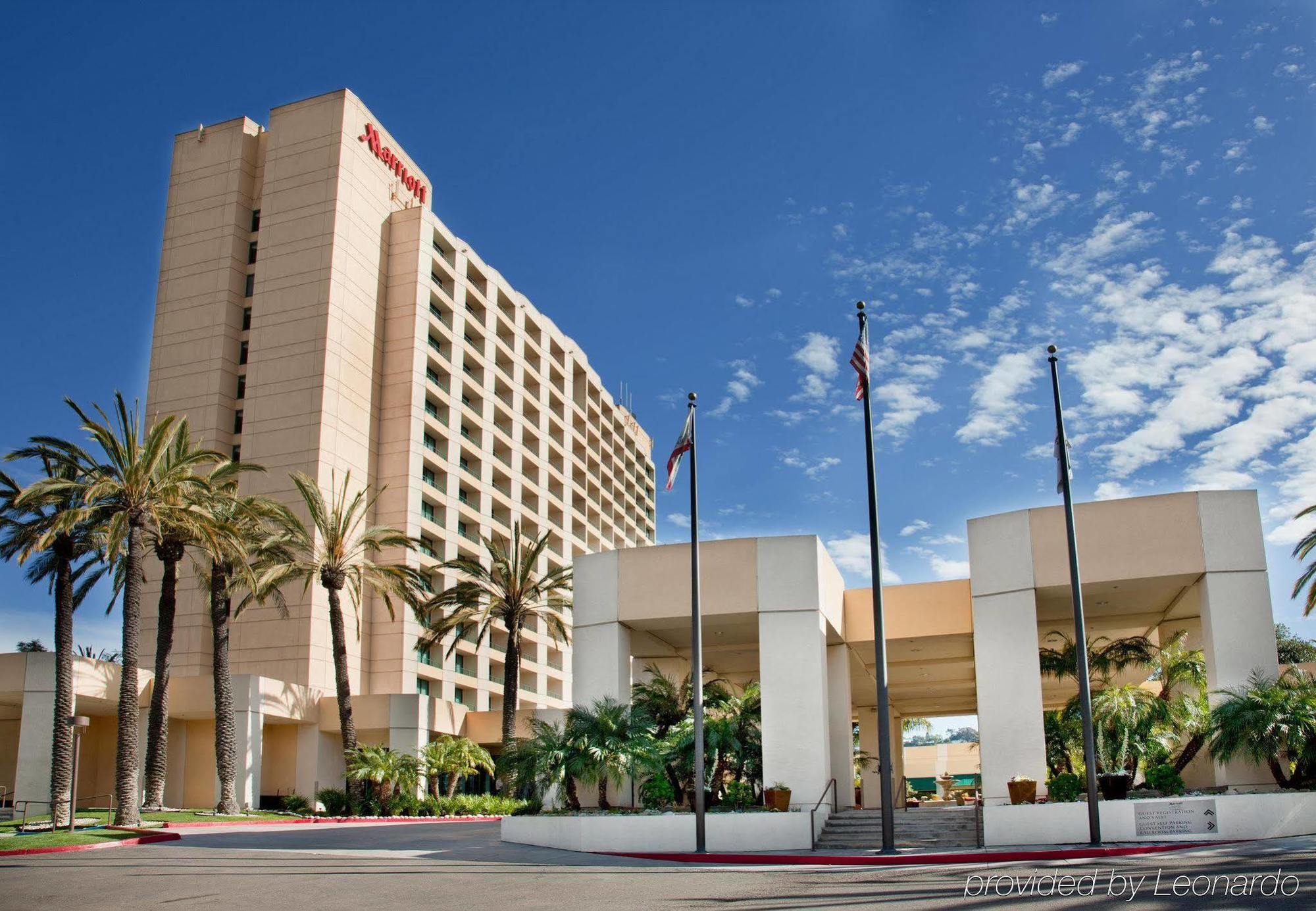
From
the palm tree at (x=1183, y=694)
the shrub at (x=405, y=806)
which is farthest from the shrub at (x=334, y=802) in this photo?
the palm tree at (x=1183, y=694)

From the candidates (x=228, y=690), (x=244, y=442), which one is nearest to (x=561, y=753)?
(x=228, y=690)

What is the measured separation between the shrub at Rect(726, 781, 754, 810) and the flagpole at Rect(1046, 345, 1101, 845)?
8.81 m

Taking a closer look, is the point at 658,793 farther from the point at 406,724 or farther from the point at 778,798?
the point at 406,724

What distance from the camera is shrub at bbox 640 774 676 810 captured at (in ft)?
99.8

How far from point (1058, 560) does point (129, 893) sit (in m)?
22.7

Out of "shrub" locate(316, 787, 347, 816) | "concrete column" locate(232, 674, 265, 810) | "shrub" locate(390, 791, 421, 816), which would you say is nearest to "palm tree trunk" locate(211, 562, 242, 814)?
"shrub" locate(316, 787, 347, 816)

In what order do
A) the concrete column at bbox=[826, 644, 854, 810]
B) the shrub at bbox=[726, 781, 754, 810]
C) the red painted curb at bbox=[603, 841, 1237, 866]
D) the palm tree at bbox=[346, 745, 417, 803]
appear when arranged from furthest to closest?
the palm tree at bbox=[346, 745, 417, 803]
the concrete column at bbox=[826, 644, 854, 810]
the shrub at bbox=[726, 781, 754, 810]
the red painted curb at bbox=[603, 841, 1237, 866]

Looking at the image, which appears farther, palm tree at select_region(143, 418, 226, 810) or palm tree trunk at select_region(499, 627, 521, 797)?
palm tree trunk at select_region(499, 627, 521, 797)

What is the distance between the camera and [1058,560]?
29.8 metres

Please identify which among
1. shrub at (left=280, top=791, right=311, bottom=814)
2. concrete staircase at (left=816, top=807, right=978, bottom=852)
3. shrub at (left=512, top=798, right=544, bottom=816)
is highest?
shrub at (left=512, top=798, right=544, bottom=816)

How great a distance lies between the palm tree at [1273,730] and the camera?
2566 cm

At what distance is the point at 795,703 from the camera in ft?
101

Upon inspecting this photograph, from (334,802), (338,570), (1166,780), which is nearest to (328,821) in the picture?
(334,802)

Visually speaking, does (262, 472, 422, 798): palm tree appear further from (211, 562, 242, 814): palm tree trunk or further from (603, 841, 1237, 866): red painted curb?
(603, 841, 1237, 866): red painted curb
